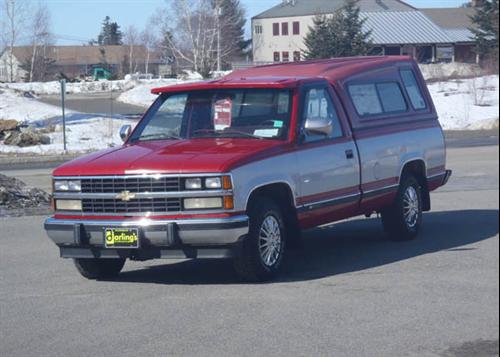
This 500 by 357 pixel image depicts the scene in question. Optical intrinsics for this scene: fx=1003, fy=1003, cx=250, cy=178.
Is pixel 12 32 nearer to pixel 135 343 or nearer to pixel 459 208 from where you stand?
pixel 459 208

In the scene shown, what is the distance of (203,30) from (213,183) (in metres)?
40.1

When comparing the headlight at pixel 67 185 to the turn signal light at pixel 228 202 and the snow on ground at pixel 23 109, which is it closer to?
the turn signal light at pixel 228 202

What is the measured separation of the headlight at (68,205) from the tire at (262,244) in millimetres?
1605

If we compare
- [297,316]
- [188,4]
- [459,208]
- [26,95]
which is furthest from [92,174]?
[26,95]

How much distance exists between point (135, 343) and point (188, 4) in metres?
38.4

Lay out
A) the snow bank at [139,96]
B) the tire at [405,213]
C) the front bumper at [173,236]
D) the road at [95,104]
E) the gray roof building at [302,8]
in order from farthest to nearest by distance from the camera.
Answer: the snow bank at [139,96]
the road at [95,104]
the gray roof building at [302,8]
the tire at [405,213]
the front bumper at [173,236]

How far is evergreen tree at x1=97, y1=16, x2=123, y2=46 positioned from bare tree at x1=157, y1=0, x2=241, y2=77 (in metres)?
10.7

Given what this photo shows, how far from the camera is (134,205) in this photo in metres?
9.21

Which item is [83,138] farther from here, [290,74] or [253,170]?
[253,170]

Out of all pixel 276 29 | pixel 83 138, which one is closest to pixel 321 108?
pixel 83 138

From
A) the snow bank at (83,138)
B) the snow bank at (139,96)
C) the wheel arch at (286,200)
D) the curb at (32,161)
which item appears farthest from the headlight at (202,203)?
the snow bank at (139,96)

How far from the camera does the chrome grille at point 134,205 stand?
9070 mm

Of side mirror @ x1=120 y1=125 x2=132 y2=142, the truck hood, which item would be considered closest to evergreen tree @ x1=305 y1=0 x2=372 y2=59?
side mirror @ x1=120 y1=125 x2=132 y2=142

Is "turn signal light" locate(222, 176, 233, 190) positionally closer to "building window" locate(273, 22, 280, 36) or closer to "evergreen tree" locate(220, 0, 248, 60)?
"building window" locate(273, 22, 280, 36)
